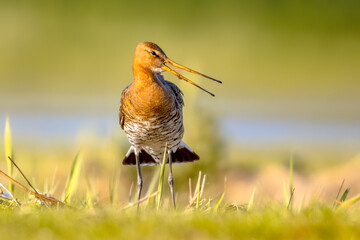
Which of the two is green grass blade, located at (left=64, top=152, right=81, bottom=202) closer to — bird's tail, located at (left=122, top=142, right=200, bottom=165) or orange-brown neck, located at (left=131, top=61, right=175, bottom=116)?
orange-brown neck, located at (left=131, top=61, right=175, bottom=116)

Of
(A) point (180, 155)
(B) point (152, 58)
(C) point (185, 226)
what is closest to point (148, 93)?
(B) point (152, 58)

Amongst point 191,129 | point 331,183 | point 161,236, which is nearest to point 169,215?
point 161,236

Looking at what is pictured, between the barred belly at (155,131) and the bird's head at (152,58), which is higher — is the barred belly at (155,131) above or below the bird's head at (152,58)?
below

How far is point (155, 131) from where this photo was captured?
550cm

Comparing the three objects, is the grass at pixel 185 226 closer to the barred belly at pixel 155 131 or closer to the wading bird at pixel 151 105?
the wading bird at pixel 151 105

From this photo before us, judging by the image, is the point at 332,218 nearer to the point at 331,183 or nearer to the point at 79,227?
the point at 79,227

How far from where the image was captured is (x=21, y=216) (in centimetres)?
337

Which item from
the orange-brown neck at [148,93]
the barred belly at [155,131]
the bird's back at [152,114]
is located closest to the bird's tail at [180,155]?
the barred belly at [155,131]

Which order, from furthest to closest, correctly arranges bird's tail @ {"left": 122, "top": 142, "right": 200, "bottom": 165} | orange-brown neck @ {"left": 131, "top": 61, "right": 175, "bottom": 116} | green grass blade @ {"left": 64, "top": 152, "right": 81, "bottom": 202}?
bird's tail @ {"left": 122, "top": 142, "right": 200, "bottom": 165} < orange-brown neck @ {"left": 131, "top": 61, "right": 175, "bottom": 116} < green grass blade @ {"left": 64, "top": 152, "right": 81, "bottom": 202}

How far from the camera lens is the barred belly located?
5.41m

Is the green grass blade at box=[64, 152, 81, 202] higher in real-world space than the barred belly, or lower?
lower

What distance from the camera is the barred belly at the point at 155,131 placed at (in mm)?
5414

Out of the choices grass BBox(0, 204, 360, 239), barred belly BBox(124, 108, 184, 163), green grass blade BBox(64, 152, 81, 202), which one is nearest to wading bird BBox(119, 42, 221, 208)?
barred belly BBox(124, 108, 184, 163)

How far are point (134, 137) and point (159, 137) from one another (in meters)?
0.26
